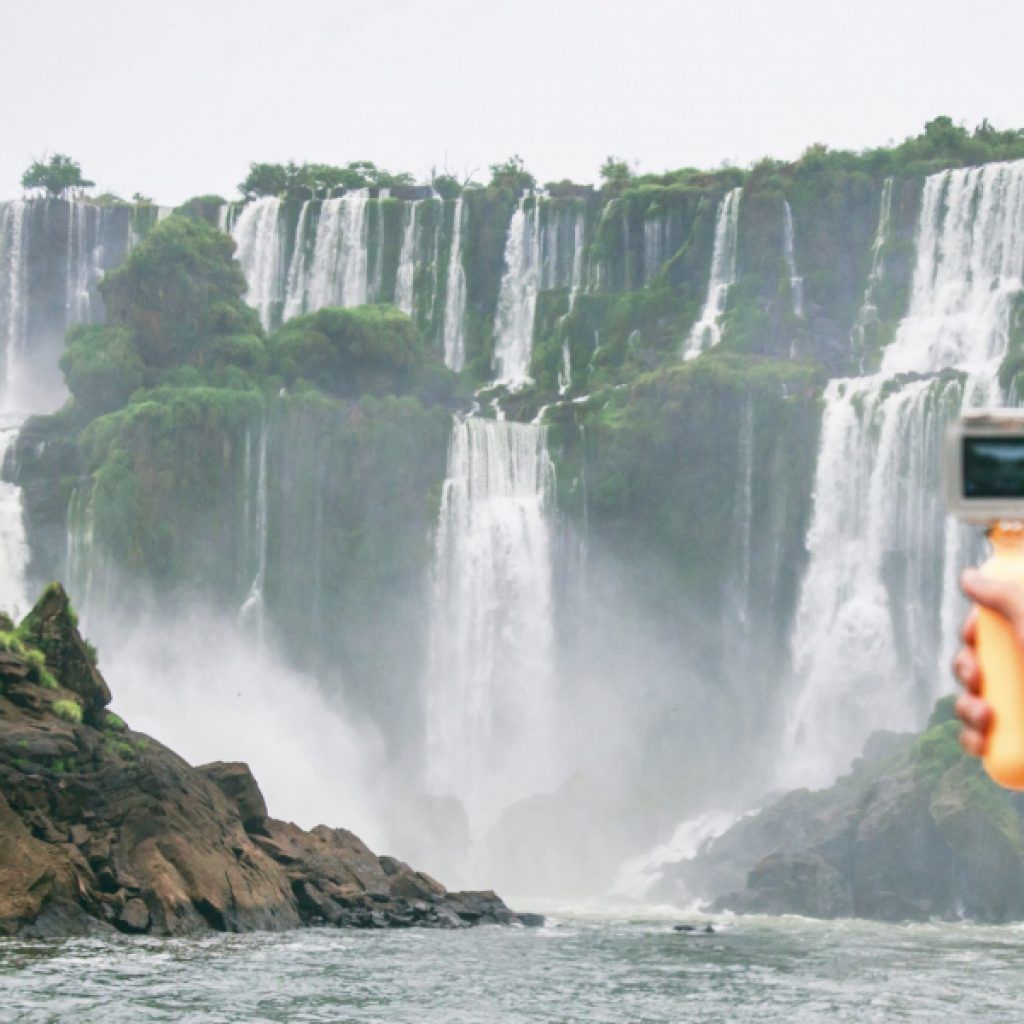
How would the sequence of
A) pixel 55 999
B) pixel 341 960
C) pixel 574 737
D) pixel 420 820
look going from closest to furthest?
pixel 55 999
pixel 341 960
pixel 420 820
pixel 574 737

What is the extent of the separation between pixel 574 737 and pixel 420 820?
818 cm

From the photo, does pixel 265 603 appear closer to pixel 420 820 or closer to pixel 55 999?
pixel 420 820

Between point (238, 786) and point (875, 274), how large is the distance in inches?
1794

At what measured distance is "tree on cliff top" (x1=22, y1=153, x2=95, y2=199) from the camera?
102562 millimetres

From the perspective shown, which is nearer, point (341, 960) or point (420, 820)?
point (341, 960)

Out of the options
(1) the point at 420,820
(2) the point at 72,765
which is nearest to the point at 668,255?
(1) the point at 420,820

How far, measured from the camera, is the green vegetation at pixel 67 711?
42500 mm

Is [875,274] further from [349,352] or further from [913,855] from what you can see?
[913,855]

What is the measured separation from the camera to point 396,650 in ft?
247

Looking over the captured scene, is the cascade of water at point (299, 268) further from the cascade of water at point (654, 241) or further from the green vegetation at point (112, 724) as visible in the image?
the green vegetation at point (112, 724)

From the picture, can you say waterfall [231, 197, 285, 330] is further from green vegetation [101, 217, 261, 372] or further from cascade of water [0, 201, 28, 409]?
cascade of water [0, 201, 28, 409]

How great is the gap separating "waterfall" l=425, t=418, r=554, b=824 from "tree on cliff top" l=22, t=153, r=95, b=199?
124ft

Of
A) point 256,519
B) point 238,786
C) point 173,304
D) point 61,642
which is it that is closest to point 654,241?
point 173,304

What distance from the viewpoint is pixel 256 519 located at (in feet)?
253
